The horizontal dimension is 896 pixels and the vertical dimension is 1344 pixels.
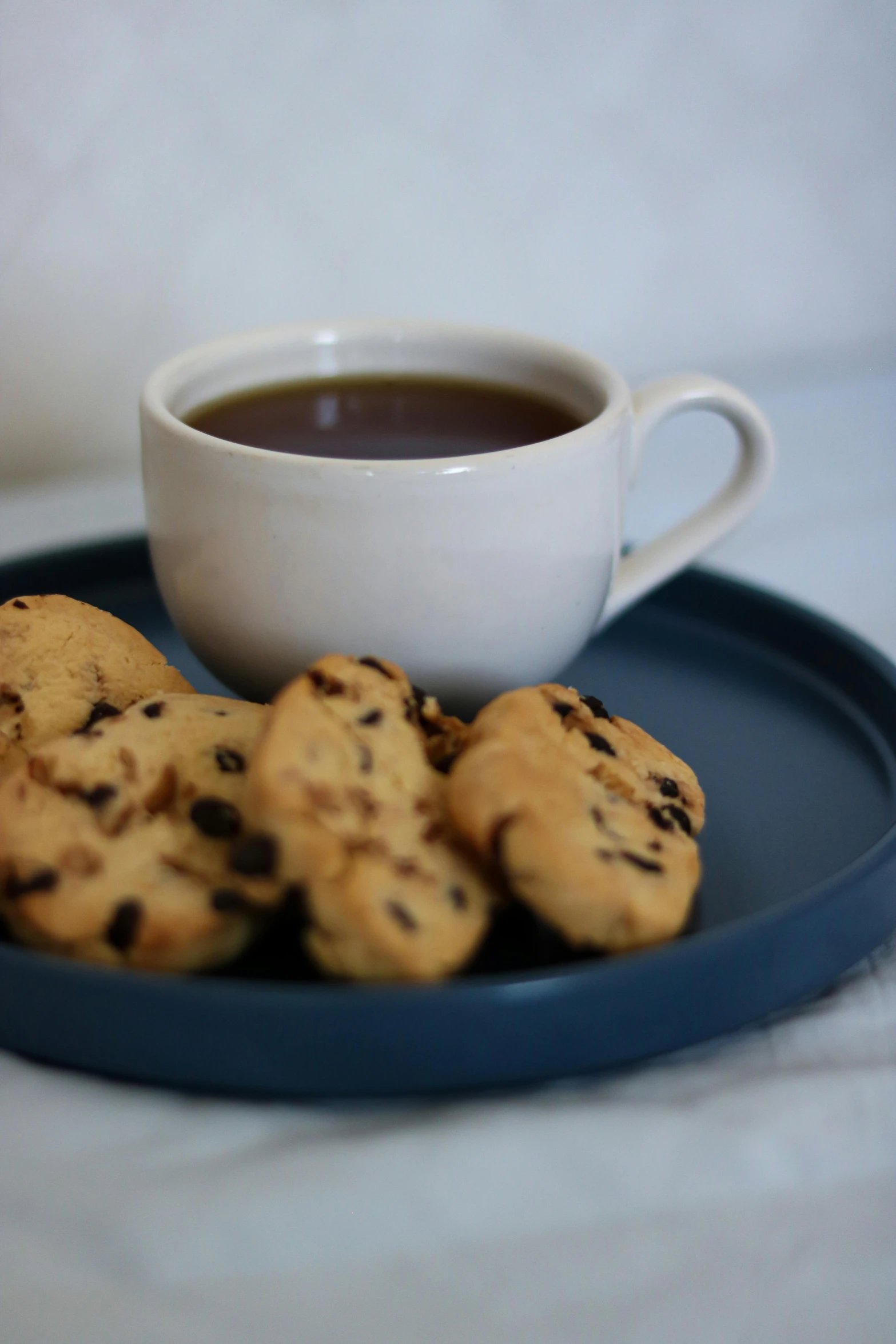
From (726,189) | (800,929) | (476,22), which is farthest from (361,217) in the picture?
(800,929)

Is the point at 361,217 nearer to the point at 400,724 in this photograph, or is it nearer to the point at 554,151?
the point at 554,151

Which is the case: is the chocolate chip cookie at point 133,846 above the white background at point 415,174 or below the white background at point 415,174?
below

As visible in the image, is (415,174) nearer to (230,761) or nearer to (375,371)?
(375,371)

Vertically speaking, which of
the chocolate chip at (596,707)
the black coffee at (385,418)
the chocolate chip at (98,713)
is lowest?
the chocolate chip at (98,713)

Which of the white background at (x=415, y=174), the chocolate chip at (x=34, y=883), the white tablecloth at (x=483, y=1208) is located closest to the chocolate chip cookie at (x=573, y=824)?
the white tablecloth at (x=483, y=1208)

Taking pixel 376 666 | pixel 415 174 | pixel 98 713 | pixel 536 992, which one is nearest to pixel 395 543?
pixel 376 666

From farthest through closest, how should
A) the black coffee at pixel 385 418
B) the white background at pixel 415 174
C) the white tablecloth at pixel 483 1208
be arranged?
the white background at pixel 415 174
the black coffee at pixel 385 418
the white tablecloth at pixel 483 1208

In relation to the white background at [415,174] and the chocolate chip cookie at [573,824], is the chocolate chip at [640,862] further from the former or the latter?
the white background at [415,174]
